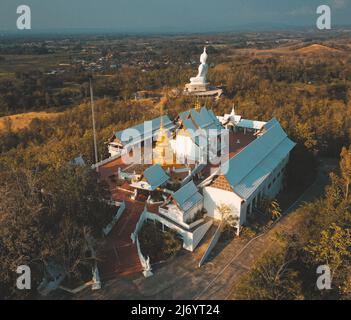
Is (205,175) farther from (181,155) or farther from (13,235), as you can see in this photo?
(13,235)

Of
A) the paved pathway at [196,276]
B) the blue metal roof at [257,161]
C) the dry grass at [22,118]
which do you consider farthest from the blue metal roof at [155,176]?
the dry grass at [22,118]

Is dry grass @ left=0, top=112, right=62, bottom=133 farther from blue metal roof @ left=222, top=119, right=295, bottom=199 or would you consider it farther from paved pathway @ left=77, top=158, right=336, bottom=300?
paved pathway @ left=77, top=158, right=336, bottom=300

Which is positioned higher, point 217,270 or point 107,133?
point 107,133

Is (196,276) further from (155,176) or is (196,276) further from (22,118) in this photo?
(22,118)

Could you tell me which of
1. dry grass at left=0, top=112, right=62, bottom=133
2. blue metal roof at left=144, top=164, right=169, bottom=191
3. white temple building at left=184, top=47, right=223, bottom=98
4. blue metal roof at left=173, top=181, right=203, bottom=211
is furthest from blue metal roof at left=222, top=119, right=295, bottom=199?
dry grass at left=0, top=112, right=62, bottom=133

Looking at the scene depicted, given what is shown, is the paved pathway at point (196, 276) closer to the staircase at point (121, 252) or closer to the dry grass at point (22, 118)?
the staircase at point (121, 252)
